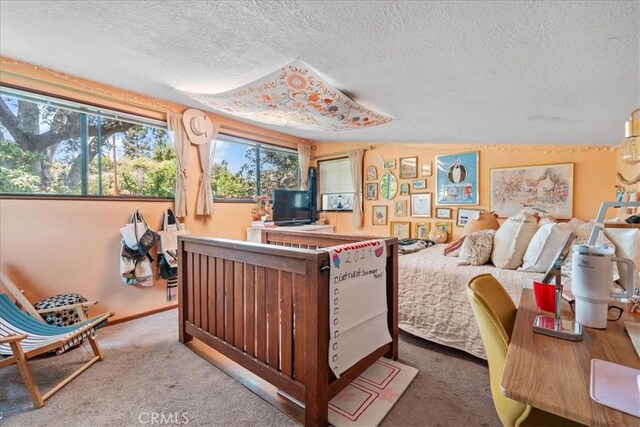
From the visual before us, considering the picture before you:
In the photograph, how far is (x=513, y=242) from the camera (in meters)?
2.23

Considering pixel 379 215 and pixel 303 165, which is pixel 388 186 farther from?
pixel 303 165

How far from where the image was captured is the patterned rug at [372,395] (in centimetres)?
152

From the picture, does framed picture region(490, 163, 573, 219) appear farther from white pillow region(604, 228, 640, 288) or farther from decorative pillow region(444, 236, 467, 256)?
white pillow region(604, 228, 640, 288)

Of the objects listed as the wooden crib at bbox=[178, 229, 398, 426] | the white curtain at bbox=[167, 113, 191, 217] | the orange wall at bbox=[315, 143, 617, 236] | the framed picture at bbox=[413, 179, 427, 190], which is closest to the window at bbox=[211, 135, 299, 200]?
the white curtain at bbox=[167, 113, 191, 217]

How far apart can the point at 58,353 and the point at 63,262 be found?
807 mm

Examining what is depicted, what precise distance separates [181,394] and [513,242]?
8.39 ft

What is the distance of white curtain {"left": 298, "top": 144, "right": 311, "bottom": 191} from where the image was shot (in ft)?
16.3

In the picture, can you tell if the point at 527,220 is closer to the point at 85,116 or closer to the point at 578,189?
the point at 578,189

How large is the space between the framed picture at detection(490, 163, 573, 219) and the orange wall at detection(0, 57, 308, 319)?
3689 millimetres

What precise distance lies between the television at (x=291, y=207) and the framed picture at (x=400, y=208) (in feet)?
4.76

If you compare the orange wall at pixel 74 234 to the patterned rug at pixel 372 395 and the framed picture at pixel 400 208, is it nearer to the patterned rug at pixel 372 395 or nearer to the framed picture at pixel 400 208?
the patterned rug at pixel 372 395

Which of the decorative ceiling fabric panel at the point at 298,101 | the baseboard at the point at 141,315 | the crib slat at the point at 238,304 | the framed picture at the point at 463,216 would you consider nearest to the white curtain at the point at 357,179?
the framed picture at the point at 463,216

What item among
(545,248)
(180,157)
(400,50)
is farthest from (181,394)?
(545,248)

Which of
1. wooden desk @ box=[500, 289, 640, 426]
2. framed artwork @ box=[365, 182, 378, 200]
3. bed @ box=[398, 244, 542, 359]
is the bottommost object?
bed @ box=[398, 244, 542, 359]
